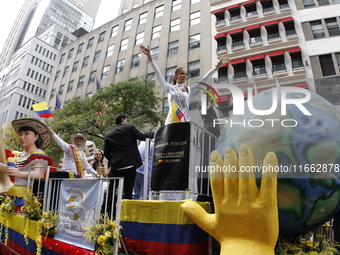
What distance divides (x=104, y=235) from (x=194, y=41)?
23784mm

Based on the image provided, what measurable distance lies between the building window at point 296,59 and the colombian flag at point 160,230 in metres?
20.5

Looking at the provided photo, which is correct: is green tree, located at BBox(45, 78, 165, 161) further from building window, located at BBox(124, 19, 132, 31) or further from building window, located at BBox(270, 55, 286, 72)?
building window, located at BBox(124, 19, 132, 31)

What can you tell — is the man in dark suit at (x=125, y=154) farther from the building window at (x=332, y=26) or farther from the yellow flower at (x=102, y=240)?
the building window at (x=332, y=26)

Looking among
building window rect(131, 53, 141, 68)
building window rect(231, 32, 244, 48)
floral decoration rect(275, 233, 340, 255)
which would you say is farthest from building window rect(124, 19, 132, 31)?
floral decoration rect(275, 233, 340, 255)

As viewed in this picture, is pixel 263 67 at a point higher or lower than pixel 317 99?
higher

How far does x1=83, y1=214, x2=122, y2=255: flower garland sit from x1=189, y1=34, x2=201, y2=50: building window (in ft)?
75.4

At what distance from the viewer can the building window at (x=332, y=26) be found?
19.7 m

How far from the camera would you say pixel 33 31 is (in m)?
73.5

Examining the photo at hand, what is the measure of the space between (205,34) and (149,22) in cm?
817

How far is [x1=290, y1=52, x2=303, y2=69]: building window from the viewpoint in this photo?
20111 mm

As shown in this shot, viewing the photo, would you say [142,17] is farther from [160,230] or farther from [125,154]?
[160,230]

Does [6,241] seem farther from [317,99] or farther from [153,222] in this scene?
[317,99]

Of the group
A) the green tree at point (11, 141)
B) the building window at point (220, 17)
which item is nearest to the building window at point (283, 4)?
the building window at point (220, 17)

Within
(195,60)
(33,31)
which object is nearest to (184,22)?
(195,60)
